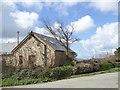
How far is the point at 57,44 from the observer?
4438cm

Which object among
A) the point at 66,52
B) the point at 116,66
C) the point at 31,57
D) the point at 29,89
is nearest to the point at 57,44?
the point at 66,52

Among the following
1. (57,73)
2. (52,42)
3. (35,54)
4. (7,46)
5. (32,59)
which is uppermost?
(52,42)

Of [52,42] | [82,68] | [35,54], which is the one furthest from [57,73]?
[52,42]

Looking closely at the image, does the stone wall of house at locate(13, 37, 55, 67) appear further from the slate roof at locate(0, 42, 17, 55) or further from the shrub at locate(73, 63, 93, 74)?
the shrub at locate(73, 63, 93, 74)

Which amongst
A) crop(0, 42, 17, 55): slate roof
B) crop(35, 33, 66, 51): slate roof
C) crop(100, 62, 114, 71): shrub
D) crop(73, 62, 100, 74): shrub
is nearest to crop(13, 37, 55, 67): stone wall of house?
crop(35, 33, 66, 51): slate roof

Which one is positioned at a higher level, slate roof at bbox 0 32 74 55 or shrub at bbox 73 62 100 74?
slate roof at bbox 0 32 74 55

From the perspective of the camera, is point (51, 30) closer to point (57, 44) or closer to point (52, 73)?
point (57, 44)

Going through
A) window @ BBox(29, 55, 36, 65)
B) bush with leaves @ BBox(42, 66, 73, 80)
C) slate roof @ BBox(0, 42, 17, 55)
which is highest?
slate roof @ BBox(0, 42, 17, 55)

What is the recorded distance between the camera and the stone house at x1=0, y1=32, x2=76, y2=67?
3982cm

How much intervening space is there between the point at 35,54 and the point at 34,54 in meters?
0.19

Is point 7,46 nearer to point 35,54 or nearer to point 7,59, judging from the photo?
point 7,59

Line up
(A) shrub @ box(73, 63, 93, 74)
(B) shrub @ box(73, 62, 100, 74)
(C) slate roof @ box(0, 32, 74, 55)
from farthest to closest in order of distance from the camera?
(C) slate roof @ box(0, 32, 74, 55) < (B) shrub @ box(73, 62, 100, 74) < (A) shrub @ box(73, 63, 93, 74)

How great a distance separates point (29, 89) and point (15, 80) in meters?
6.10

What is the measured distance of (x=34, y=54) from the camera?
4097cm
